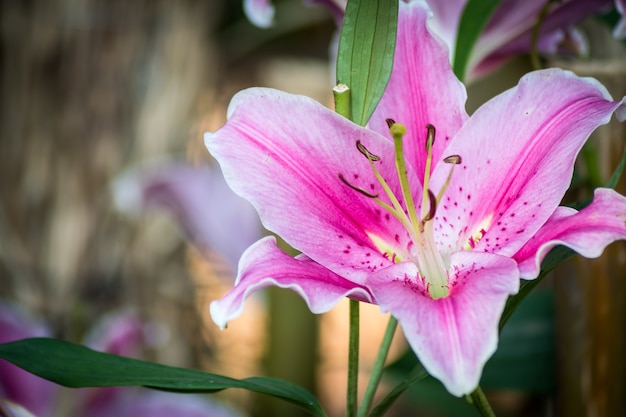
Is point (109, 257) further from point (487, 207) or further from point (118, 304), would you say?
point (487, 207)

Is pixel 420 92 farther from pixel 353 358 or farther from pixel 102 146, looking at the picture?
pixel 102 146

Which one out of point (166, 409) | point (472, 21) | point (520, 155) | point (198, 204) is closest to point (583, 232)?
point (520, 155)

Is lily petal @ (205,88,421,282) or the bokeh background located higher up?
the bokeh background

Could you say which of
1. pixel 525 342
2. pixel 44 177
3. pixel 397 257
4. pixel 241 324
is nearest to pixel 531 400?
pixel 525 342

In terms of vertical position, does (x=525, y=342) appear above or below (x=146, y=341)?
below

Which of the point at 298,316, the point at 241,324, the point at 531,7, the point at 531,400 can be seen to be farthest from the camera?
the point at 241,324

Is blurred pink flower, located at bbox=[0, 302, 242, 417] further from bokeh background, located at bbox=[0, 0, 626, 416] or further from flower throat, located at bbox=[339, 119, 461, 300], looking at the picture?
bokeh background, located at bbox=[0, 0, 626, 416]

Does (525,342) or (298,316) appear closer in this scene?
(525,342)

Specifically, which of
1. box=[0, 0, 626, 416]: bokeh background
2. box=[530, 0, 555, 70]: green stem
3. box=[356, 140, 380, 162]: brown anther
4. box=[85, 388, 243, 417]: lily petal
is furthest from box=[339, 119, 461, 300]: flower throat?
box=[0, 0, 626, 416]: bokeh background
